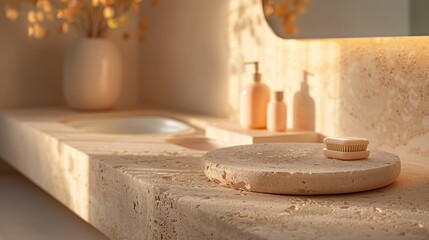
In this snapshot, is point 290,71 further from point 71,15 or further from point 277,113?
point 71,15

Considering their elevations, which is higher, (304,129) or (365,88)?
(365,88)

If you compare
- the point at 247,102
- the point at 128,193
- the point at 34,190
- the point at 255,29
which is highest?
the point at 255,29

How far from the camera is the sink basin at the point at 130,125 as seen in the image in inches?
93.7

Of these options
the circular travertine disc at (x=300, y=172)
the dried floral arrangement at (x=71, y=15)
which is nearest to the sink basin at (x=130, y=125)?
the dried floral arrangement at (x=71, y=15)

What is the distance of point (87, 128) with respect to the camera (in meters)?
2.38

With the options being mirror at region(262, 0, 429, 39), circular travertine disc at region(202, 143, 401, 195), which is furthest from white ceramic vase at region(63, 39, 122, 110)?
circular travertine disc at region(202, 143, 401, 195)

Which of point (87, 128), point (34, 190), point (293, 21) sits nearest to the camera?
point (293, 21)

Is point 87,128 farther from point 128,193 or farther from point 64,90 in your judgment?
point 128,193

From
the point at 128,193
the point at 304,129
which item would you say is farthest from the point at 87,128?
the point at 128,193

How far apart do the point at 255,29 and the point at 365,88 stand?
0.53 m

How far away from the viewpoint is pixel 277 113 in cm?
191

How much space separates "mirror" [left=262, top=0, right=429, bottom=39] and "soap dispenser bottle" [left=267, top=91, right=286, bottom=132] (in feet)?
0.56

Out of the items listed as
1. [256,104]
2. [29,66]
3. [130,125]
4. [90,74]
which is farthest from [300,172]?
[29,66]

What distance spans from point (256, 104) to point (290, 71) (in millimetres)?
141
